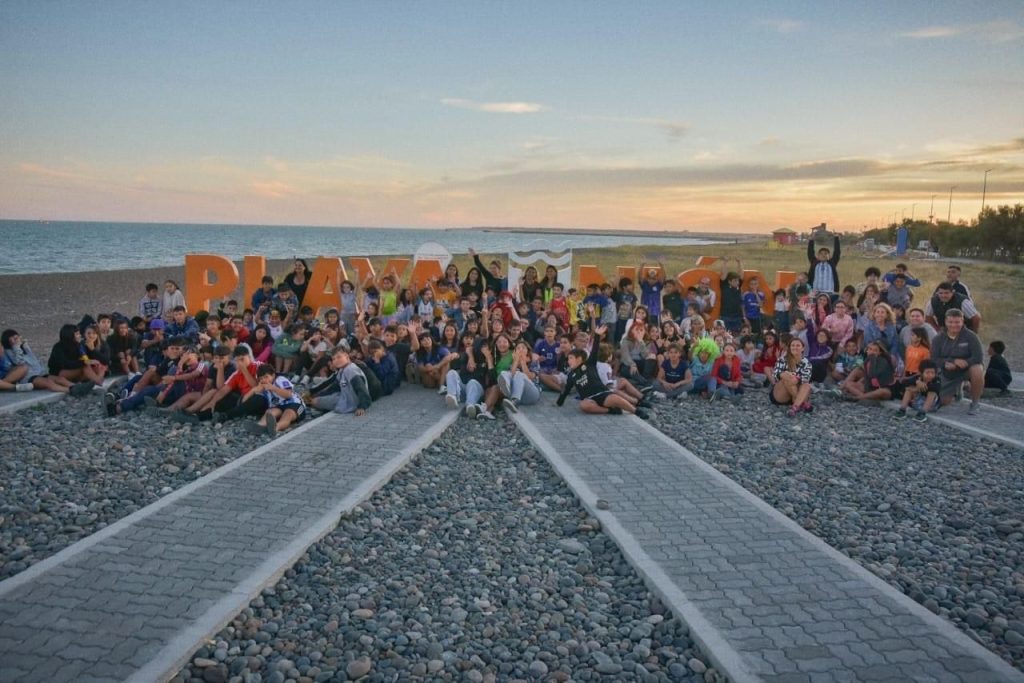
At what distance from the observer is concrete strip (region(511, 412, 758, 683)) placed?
450 centimetres

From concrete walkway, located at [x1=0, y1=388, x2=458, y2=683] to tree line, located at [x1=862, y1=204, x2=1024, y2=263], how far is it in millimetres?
67478

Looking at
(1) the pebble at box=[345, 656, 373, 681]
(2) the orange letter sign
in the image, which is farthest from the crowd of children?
(1) the pebble at box=[345, 656, 373, 681]

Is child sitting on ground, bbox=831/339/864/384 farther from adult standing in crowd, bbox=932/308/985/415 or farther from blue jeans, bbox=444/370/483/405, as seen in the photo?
blue jeans, bbox=444/370/483/405

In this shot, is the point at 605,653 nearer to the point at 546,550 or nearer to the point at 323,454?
the point at 546,550

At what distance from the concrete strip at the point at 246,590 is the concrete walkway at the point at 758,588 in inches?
89.7

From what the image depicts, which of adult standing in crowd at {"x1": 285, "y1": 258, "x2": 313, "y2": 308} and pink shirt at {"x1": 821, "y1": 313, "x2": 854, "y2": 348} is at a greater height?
adult standing in crowd at {"x1": 285, "y1": 258, "x2": 313, "y2": 308}

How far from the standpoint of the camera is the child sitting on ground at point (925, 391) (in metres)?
11.6

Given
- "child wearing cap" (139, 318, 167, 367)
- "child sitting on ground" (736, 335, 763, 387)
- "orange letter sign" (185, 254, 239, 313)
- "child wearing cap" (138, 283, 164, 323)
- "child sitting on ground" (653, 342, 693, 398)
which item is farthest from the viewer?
"orange letter sign" (185, 254, 239, 313)

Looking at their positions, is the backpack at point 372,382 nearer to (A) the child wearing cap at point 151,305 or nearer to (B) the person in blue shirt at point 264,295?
(B) the person in blue shirt at point 264,295

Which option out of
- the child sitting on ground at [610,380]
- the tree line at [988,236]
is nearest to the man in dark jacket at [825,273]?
the child sitting on ground at [610,380]

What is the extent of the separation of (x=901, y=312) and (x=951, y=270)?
1.21m

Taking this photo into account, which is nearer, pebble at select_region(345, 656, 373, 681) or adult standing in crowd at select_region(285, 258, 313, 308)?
pebble at select_region(345, 656, 373, 681)

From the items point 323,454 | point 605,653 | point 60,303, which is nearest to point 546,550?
point 605,653

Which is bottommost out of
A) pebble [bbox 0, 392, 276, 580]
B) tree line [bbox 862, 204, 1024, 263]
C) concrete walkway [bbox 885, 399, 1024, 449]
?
pebble [bbox 0, 392, 276, 580]
